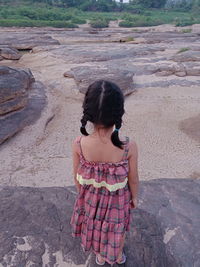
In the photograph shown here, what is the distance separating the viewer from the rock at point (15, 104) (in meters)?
5.70

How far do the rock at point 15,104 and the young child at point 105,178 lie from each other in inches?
153

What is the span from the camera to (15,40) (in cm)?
1546

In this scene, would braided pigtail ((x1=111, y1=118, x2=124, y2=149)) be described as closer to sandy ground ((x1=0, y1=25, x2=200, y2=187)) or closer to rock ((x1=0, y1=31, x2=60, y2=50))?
sandy ground ((x1=0, y1=25, x2=200, y2=187))

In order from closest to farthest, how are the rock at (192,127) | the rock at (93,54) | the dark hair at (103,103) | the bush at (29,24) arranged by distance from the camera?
the dark hair at (103,103)
the rock at (192,127)
the rock at (93,54)
the bush at (29,24)

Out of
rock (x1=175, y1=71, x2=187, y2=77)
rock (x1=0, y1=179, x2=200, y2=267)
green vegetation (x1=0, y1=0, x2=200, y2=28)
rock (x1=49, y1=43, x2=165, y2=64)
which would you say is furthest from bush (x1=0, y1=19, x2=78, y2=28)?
rock (x1=0, y1=179, x2=200, y2=267)

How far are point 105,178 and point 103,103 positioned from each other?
1.66 ft

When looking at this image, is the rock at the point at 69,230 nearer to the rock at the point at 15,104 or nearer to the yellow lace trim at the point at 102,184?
the yellow lace trim at the point at 102,184

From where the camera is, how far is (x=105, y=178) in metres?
1.81

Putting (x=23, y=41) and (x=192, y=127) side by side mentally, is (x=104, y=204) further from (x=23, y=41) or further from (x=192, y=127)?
(x=23, y=41)

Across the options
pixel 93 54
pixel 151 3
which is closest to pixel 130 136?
pixel 93 54

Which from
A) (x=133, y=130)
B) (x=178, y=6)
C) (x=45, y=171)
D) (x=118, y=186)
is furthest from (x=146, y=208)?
(x=178, y=6)

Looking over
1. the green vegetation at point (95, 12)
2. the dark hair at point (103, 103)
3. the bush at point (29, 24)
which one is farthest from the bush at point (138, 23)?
the dark hair at point (103, 103)

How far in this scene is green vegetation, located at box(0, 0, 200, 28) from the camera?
3028cm

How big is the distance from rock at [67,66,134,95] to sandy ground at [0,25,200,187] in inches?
9.2
